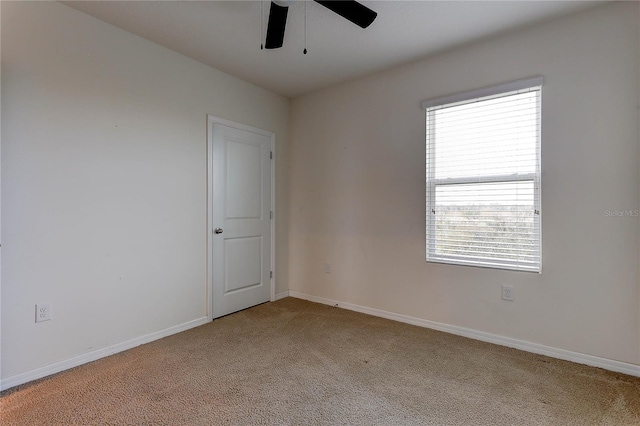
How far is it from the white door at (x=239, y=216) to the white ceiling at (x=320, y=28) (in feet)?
2.46

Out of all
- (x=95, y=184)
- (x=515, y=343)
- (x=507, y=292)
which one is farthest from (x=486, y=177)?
(x=95, y=184)

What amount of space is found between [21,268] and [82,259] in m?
0.32

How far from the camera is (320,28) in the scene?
2426 millimetres

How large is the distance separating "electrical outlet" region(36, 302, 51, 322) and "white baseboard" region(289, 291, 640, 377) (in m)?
2.52

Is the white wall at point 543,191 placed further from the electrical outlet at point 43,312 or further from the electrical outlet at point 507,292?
the electrical outlet at point 43,312

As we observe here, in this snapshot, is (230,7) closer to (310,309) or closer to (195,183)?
(195,183)

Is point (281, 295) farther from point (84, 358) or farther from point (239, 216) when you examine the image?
point (84, 358)

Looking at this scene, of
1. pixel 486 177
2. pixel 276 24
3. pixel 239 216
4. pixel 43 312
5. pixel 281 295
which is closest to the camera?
pixel 276 24

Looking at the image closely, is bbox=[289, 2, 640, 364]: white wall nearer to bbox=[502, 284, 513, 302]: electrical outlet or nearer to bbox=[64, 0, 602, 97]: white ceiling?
bbox=[502, 284, 513, 302]: electrical outlet

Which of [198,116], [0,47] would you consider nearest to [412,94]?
[198,116]

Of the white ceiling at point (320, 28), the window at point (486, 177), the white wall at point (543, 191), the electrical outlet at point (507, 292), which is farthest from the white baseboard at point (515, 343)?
the white ceiling at point (320, 28)

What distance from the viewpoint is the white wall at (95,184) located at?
1978 millimetres

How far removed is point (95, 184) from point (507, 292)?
327 centimetres

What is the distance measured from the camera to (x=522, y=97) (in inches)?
96.2
